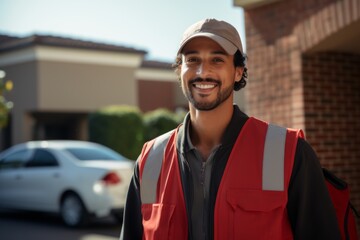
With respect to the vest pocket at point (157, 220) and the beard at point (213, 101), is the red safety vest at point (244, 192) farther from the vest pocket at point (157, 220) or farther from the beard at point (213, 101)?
the beard at point (213, 101)

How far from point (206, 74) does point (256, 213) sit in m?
0.61

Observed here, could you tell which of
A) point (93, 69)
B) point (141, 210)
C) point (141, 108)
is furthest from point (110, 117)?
point (141, 210)

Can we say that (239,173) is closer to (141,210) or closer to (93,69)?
(141,210)

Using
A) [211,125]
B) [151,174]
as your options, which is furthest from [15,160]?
[211,125]

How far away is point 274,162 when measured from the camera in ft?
7.14

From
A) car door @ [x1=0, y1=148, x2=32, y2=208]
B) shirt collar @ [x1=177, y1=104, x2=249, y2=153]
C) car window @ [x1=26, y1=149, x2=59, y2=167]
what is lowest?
car door @ [x1=0, y1=148, x2=32, y2=208]

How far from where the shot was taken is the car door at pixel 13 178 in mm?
11062

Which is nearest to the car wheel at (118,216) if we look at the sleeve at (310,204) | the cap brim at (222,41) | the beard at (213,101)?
the beard at (213,101)

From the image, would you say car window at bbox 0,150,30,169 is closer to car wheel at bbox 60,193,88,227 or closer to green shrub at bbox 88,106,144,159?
car wheel at bbox 60,193,88,227

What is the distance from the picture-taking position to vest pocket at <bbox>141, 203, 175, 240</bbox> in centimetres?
228

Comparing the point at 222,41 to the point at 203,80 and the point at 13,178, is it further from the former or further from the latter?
the point at 13,178

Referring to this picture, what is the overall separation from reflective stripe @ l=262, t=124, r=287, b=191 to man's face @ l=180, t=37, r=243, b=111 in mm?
284

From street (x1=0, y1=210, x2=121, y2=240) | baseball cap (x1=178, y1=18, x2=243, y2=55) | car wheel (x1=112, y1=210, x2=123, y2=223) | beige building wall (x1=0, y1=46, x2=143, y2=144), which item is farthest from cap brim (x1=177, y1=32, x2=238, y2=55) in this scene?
beige building wall (x1=0, y1=46, x2=143, y2=144)

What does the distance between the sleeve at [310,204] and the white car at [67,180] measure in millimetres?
7598
